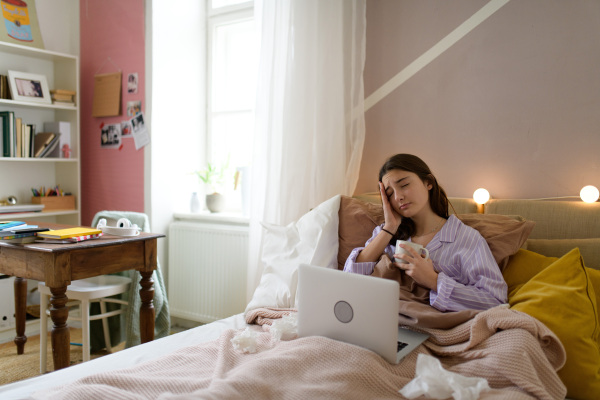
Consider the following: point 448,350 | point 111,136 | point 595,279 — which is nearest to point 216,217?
point 111,136

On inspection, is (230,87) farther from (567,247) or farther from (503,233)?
(567,247)

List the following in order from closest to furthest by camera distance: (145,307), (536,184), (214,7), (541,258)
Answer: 1. (541,258)
2. (536,184)
3. (145,307)
4. (214,7)

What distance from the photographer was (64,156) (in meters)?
3.36

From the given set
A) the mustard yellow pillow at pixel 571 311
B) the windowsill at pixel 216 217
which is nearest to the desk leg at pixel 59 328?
the windowsill at pixel 216 217

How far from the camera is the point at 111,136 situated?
10.8 ft

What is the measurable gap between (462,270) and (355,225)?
19.6 inches

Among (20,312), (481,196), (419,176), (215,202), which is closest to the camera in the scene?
(419,176)

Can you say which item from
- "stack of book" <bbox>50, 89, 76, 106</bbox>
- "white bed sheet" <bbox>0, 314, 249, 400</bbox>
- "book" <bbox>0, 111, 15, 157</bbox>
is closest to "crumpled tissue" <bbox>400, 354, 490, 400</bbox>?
"white bed sheet" <bbox>0, 314, 249, 400</bbox>

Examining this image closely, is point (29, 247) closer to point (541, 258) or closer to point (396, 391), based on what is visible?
point (396, 391)

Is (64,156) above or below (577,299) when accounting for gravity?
above

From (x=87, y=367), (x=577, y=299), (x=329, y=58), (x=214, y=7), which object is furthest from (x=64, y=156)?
(x=577, y=299)

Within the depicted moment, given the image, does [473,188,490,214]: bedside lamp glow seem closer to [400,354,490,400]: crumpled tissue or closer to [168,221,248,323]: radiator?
[400,354,490,400]: crumpled tissue

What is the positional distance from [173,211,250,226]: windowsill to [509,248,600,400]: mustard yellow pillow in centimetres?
169

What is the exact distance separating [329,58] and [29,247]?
155 centimetres
